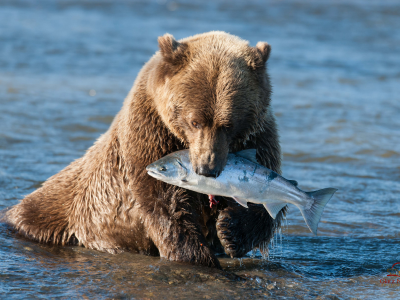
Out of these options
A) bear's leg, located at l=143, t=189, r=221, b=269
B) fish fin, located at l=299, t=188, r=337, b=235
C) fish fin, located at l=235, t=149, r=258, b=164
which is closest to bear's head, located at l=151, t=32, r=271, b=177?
fish fin, located at l=235, t=149, r=258, b=164

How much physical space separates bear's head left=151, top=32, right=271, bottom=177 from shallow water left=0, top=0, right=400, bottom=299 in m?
1.28

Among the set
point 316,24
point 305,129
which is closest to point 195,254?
point 305,129

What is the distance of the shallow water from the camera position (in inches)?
195

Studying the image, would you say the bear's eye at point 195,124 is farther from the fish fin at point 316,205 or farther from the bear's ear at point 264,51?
the fish fin at point 316,205

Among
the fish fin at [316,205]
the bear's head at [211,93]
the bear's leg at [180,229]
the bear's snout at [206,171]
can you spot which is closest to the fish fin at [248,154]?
the bear's head at [211,93]

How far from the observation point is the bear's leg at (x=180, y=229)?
4.98 meters

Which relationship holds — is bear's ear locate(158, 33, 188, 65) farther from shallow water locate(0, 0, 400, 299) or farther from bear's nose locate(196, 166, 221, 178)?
shallow water locate(0, 0, 400, 299)

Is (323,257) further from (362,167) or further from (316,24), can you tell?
(316,24)

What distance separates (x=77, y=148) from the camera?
9852 mm

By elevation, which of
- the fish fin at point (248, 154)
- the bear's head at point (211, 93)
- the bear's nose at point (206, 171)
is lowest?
the bear's nose at point (206, 171)

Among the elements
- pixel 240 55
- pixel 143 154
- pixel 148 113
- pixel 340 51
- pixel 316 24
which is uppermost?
pixel 316 24

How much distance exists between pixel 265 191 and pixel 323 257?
168 cm

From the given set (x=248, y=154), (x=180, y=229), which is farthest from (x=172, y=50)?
(x=180, y=229)

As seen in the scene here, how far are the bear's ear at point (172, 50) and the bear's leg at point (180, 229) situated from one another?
3.99 ft
